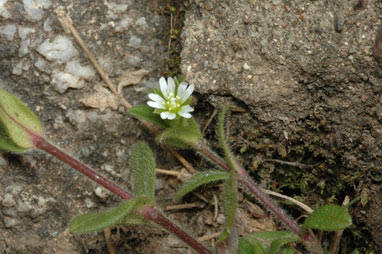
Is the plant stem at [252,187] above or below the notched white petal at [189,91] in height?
below

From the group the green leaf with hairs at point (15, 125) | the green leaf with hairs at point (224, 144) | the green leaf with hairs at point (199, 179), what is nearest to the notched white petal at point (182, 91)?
the green leaf with hairs at point (224, 144)

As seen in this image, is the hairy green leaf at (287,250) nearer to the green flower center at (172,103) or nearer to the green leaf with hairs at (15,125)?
the green flower center at (172,103)

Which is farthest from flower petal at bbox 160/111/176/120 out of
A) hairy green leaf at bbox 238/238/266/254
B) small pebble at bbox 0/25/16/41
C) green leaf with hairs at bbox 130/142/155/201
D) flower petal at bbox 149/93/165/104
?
small pebble at bbox 0/25/16/41

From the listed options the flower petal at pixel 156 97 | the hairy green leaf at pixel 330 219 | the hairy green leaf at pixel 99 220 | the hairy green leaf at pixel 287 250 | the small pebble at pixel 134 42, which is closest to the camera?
the hairy green leaf at pixel 99 220

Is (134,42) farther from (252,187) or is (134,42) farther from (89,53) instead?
(252,187)

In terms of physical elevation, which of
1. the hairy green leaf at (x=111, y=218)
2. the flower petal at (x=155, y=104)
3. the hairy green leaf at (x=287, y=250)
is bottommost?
the hairy green leaf at (x=287, y=250)

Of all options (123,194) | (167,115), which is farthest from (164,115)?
(123,194)

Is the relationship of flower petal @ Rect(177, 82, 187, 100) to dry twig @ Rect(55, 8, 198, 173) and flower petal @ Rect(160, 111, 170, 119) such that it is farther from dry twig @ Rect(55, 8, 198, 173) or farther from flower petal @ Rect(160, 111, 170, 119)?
dry twig @ Rect(55, 8, 198, 173)
